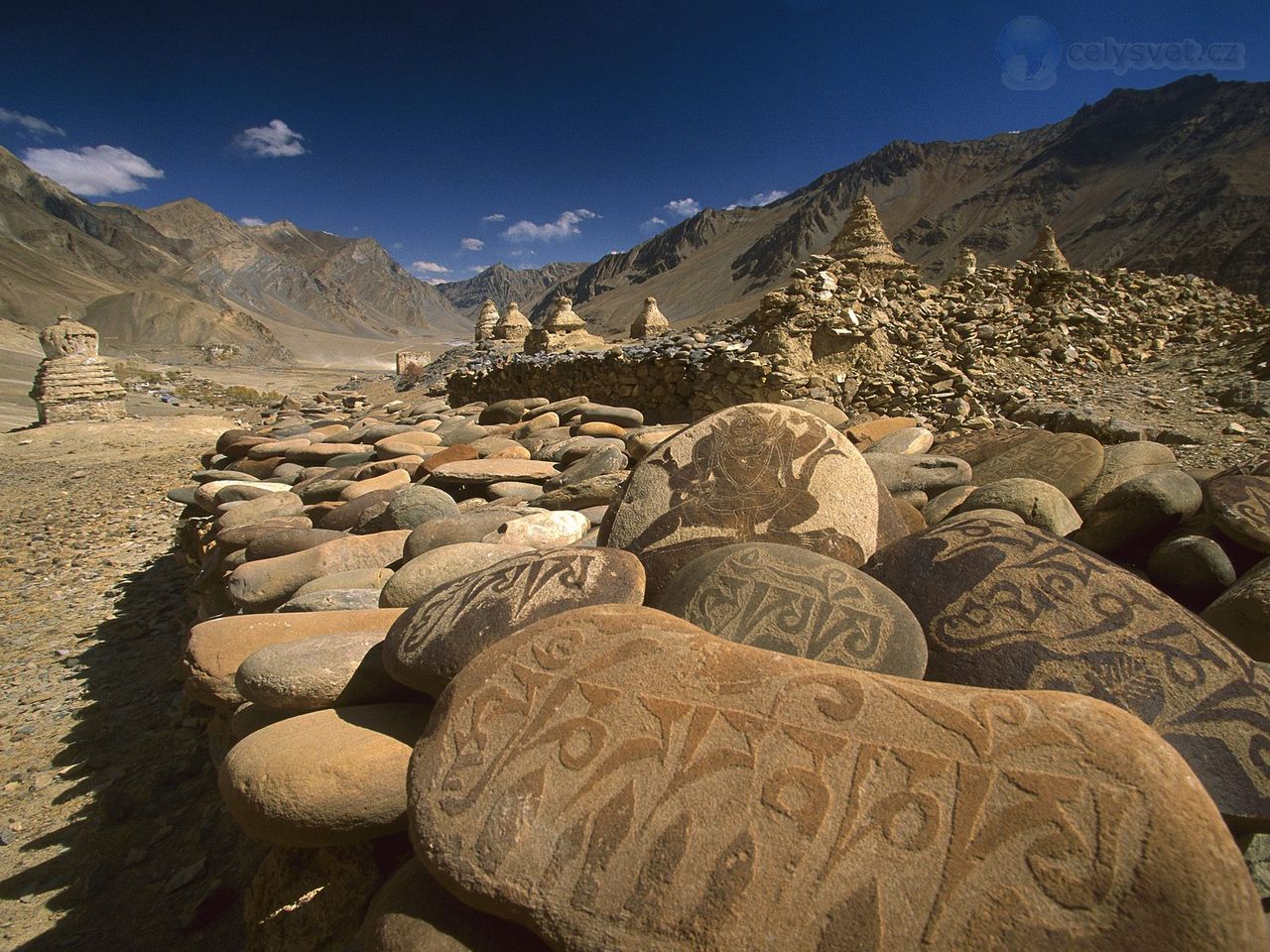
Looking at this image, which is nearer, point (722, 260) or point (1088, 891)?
point (1088, 891)

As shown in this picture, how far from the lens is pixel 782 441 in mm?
2441

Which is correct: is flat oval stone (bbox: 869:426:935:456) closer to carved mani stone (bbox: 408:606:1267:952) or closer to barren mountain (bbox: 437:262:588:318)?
carved mani stone (bbox: 408:606:1267:952)

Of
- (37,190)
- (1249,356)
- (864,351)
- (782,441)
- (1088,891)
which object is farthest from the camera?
(37,190)

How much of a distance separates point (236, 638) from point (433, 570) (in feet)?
2.55

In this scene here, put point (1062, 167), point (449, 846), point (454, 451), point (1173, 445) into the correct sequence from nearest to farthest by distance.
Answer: point (449, 846) < point (1173, 445) < point (454, 451) < point (1062, 167)

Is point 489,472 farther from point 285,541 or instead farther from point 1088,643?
point 1088,643

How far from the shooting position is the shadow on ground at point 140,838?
2.28 metres

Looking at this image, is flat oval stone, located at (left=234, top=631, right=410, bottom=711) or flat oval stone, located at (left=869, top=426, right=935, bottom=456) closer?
flat oval stone, located at (left=234, top=631, right=410, bottom=711)

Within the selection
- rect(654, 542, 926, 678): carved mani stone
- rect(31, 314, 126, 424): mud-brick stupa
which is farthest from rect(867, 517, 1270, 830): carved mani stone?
rect(31, 314, 126, 424): mud-brick stupa

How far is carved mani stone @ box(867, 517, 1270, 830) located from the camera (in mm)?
1349

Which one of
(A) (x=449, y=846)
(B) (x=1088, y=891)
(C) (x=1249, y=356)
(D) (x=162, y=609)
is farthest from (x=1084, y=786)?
(C) (x=1249, y=356)

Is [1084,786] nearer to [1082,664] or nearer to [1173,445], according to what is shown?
[1082,664]

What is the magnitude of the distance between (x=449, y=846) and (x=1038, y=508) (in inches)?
99.6

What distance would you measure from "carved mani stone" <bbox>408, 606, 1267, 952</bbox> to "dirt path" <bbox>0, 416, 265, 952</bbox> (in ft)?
5.44
